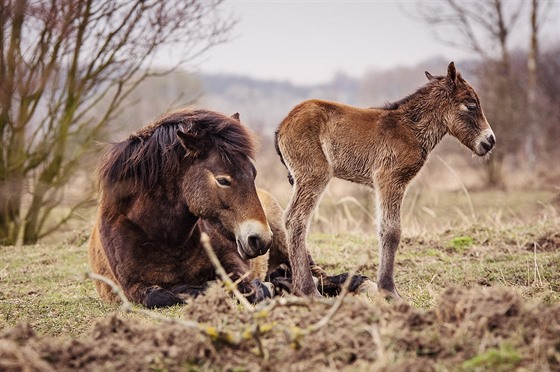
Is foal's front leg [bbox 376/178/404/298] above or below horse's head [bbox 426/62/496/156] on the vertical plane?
below

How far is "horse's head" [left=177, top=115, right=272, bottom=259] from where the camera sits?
16.7 feet

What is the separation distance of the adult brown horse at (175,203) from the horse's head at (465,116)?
206 cm

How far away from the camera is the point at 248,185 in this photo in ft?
17.3

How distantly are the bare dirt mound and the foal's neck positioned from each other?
2946mm

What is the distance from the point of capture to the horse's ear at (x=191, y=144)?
5400 mm

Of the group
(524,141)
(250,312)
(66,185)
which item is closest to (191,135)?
(250,312)

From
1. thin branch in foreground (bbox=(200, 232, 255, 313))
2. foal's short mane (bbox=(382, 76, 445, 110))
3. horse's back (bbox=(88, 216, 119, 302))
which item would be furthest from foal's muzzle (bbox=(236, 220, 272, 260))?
foal's short mane (bbox=(382, 76, 445, 110))

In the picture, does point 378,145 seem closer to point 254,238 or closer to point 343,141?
point 343,141

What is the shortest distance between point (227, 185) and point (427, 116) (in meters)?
2.16

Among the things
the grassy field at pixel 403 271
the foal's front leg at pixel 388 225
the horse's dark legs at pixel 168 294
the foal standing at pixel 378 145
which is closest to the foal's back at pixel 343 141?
the foal standing at pixel 378 145

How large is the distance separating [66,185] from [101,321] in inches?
330

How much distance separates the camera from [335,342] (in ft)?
10.1

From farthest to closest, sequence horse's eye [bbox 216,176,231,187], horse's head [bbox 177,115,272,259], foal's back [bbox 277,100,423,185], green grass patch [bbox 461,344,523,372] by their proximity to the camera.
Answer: foal's back [bbox 277,100,423,185] → horse's eye [bbox 216,176,231,187] → horse's head [bbox 177,115,272,259] → green grass patch [bbox 461,344,523,372]

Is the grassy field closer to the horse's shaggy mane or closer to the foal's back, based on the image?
the foal's back
